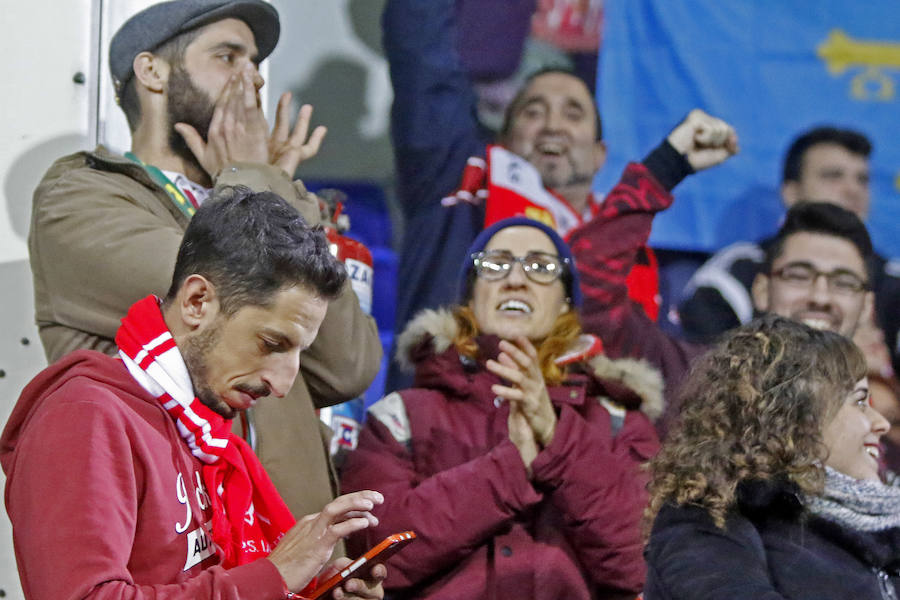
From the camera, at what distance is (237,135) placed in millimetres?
2906

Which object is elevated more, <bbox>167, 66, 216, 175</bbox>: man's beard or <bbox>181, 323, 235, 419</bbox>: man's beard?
<bbox>167, 66, 216, 175</bbox>: man's beard

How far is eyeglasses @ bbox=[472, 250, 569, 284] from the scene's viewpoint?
3.37 metres

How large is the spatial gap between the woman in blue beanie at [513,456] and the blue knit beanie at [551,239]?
6 cm

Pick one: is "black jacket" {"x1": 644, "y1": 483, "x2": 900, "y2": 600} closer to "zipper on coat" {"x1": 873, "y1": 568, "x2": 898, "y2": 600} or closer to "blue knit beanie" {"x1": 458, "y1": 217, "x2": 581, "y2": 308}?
"zipper on coat" {"x1": 873, "y1": 568, "x2": 898, "y2": 600}

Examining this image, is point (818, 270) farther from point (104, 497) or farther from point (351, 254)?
point (104, 497)

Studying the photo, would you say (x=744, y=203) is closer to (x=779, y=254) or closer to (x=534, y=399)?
(x=779, y=254)

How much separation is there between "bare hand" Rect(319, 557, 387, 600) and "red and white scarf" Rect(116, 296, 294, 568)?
0.44 feet

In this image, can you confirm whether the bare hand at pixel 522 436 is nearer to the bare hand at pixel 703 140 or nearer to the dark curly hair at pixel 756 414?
the dark curly hair at pixel 756 414

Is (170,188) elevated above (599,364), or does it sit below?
above

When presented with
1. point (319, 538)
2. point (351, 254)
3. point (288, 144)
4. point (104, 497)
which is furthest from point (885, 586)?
point (288, 144)

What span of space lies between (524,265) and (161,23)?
3.75ft

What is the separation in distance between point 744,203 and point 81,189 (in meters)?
2.13

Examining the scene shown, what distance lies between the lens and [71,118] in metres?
3.38

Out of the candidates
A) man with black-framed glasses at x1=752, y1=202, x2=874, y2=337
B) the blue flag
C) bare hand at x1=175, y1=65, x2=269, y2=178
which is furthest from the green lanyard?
man with black-framed glasses at x1=752, y1=202, x2=874, y2=337
